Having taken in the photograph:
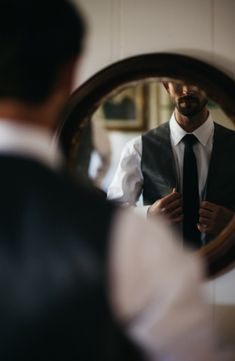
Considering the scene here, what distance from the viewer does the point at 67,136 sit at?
1.70m

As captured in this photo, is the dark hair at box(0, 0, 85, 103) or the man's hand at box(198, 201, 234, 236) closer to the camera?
the dark hair at box(0, 0, 85, 103)

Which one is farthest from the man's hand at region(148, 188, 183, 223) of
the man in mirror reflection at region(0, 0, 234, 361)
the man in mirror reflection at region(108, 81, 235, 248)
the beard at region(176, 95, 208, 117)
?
the man in mirror reflection at region(0, 0, 234, 361)

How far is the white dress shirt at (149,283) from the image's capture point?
53cm

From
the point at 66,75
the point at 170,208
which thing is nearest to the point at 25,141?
the point at 66,75

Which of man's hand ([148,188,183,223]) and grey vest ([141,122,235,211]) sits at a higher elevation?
grey vest ([141,122,235,211])

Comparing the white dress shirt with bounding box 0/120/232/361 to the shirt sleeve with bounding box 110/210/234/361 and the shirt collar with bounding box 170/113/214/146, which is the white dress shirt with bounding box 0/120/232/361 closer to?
the shirt sleeve with bounding box 110/210/234/361

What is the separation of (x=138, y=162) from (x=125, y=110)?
0.15 m

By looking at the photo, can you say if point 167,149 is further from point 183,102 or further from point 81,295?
point 81,295

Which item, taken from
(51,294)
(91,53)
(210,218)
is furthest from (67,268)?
(91,53)

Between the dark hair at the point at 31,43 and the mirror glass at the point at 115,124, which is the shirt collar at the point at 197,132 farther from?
the dark hair at the point at 31,43

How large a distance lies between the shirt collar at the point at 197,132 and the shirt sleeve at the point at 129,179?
0.10m

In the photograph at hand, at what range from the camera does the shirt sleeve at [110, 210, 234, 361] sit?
0.53 meters

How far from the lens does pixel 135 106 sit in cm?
167

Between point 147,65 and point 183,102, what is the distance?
0.14m
